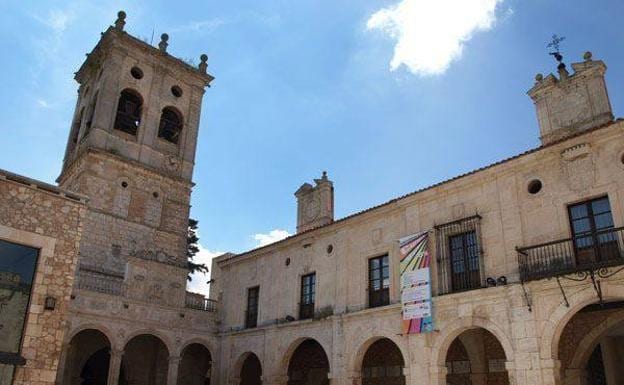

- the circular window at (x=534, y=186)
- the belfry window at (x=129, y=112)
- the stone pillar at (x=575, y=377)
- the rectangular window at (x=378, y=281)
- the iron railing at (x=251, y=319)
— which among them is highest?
the belfry window at (x=129, y=112)

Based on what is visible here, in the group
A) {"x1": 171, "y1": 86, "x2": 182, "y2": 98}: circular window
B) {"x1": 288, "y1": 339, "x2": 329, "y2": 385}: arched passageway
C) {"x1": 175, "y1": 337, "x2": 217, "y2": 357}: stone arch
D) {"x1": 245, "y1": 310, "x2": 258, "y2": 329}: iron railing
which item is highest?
{"x1": 171, "y1": 86, "x2": 182, "y2": 98}: circular window

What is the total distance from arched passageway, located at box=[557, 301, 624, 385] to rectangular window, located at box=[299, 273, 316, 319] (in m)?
8.14

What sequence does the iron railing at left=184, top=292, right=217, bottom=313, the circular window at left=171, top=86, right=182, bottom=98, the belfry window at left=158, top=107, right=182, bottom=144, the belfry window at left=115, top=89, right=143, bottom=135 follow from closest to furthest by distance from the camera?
the iron railing at left=184, top=292, right=217, bottom=313
the belfry window at left=115, top=89, right=143, bottom=135
the belfry window at left=158, top=107, right=182, bottom=144
the circular window at left=171, top=86, right=182, bottom=98

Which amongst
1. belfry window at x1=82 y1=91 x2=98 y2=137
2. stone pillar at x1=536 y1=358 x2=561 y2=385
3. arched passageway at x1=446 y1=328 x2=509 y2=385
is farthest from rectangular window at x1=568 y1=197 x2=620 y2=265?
belfry window at x1=82 y1=91 x2=98 y2=137

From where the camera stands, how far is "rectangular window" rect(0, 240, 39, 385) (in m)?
10.1

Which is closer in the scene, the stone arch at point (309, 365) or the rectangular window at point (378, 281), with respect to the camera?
the rectangular window at point (378, 281)

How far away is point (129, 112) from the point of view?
81.9 ft

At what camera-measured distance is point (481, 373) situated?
15.4 metres

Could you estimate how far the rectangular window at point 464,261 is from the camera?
14234mm

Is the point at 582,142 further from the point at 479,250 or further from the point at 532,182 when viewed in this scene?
the point at 479,250

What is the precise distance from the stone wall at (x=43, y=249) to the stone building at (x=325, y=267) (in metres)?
0.03

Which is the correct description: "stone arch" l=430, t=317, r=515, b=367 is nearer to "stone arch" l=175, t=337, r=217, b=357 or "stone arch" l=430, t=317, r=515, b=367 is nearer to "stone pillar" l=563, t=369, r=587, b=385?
"stone pillar" l=563, t=369, r=587, b=385

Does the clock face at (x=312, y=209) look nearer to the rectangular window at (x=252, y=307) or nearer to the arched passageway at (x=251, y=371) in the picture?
the rectangular window at (x=252, y=307)

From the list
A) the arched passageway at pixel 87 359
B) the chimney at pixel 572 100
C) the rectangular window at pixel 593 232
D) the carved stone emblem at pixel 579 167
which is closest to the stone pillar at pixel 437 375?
the rectangular window at pixel 593 232
